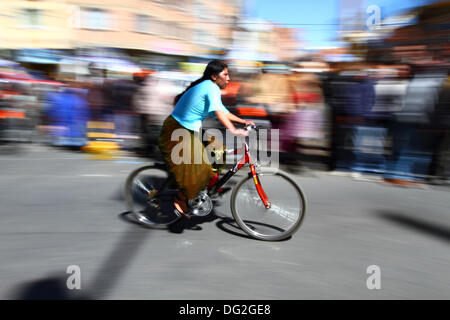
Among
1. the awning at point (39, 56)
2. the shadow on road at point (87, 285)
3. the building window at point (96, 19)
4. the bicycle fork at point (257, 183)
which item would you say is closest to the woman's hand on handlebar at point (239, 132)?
the bicycle fork at point (257, 183)

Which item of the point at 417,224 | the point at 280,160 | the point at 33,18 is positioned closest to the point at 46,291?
the point at 417,224

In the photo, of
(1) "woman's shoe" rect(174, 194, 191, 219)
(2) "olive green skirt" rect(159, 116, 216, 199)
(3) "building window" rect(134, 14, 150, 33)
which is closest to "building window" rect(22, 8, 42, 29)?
(3) "building window" rect(134, 14, 150, 33)

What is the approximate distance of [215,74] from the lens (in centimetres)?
376

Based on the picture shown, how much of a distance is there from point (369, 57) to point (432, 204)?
116 inches

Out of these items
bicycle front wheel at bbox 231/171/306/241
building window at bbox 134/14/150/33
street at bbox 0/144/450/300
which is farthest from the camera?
building window at bbox 134/14/150/33

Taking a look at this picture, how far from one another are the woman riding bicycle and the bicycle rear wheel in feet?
0.63

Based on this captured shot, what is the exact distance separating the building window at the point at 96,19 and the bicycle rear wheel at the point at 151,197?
20.6 metres

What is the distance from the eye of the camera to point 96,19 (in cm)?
2292

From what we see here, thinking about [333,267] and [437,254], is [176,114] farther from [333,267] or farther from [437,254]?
[437,254]

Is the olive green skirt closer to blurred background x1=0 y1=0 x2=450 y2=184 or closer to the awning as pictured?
blurred background x1=0 y1=0 x2=450 y2=184

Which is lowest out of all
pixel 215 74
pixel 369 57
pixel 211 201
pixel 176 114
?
pixel 211 201

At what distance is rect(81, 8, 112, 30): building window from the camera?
22.6 metres
